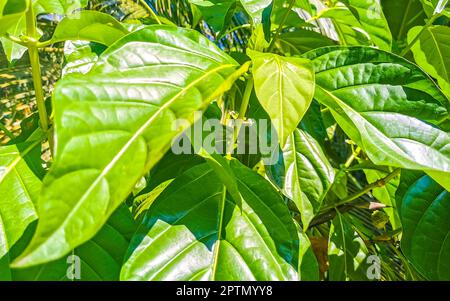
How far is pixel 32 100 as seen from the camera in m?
1.67

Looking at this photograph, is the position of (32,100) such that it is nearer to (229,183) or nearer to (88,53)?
(88,53)

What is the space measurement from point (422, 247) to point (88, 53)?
1.70 ft

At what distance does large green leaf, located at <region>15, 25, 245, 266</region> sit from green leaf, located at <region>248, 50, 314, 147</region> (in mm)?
38

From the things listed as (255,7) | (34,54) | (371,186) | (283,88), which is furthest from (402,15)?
(34,54)

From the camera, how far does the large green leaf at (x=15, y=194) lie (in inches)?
21.2

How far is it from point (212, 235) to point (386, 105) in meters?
0.25

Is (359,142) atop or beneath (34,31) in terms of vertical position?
beneath

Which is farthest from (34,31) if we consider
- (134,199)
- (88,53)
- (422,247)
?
(422,247)

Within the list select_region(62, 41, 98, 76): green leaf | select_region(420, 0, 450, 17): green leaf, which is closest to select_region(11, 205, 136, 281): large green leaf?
select_region(62, 41, 98, 76): green leaf

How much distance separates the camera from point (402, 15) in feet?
4.50

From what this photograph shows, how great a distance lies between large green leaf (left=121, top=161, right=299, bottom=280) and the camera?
53 cm

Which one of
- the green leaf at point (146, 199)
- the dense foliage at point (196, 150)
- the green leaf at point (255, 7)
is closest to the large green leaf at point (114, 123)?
the dense foliage at point (196, 150)

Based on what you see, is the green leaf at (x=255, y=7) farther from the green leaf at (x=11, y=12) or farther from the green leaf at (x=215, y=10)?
the green leaf at (x=11, y=12)

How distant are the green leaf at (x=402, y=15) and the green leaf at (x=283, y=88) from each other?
81cm
